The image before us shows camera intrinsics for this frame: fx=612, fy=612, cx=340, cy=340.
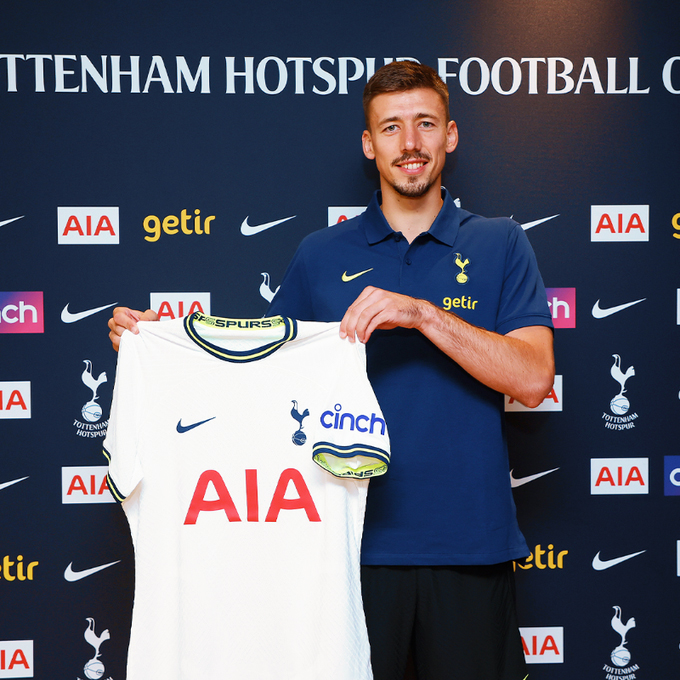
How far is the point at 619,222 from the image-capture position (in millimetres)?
2025

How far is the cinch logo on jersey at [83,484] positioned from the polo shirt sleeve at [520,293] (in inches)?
53.9

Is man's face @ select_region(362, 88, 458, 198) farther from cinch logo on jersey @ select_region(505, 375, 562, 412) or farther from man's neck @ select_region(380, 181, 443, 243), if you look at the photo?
cinch logo on jersey @ select_region(505, 375, 562, 412)

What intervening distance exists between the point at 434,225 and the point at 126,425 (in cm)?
84

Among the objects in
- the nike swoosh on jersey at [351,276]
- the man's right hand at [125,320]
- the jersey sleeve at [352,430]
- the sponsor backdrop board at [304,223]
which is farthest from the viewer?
the sponsor backdrop board at [304,223]

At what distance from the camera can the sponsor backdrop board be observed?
6.43 ft

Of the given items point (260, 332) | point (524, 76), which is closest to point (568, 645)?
point (260, 332)

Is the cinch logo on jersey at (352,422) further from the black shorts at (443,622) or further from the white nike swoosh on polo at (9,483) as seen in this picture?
the white nike swoosh on polo at (9,483)

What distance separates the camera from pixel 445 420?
140 centimetres

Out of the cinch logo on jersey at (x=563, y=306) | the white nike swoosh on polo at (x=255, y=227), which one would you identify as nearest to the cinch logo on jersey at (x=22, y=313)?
the white nike swoosh on polo at (x=255, y=227)

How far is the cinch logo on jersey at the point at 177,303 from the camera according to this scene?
1990 mm

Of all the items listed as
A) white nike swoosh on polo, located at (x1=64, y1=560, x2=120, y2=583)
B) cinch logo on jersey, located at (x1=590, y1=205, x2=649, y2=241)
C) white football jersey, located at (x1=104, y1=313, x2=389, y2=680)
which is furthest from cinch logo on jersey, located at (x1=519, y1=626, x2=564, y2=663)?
white nike swoosh on polo, located at (x1=64, y1=560, x2=120, y2=583)

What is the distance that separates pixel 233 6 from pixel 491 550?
178 centimetres

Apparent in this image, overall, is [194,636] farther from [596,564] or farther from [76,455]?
[596,564]

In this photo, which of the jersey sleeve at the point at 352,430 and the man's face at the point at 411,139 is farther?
the man's face at the point at 411,139
